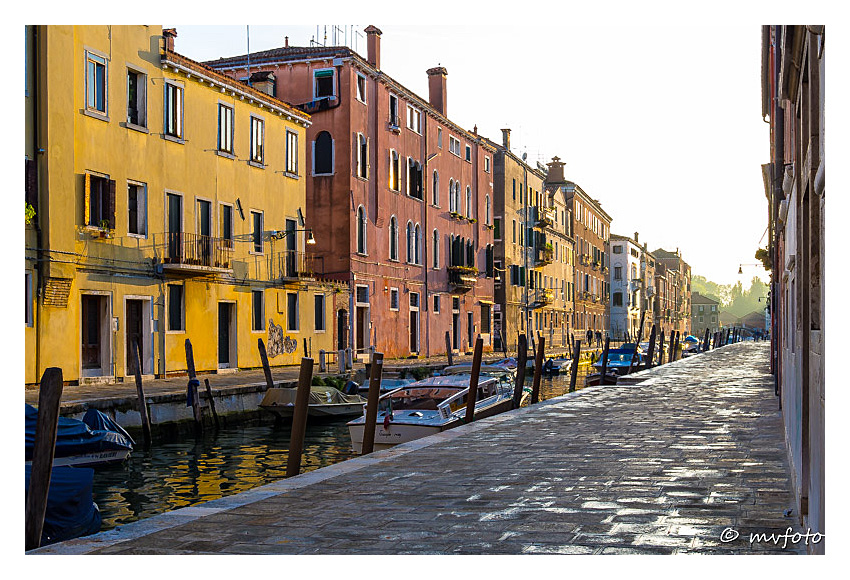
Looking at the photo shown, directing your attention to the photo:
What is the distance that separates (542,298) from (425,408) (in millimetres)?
38467

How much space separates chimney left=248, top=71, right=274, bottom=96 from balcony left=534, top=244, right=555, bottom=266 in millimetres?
25502

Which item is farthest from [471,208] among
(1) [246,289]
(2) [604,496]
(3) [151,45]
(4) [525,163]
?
(2) [604,496]

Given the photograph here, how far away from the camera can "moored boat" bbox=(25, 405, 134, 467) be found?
1311cm

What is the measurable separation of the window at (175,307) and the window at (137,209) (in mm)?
1683

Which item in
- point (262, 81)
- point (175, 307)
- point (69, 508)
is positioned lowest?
point (69, 508)

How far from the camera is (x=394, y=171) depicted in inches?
1404

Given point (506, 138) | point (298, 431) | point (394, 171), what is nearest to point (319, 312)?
point (394, 171)

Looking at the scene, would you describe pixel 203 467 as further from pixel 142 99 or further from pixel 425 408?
pixel 142 99

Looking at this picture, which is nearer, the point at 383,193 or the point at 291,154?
the point at 291,154

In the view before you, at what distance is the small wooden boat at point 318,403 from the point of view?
19844 mm

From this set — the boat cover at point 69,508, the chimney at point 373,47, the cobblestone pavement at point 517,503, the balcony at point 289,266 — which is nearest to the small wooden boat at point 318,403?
the balcony at point 289,266

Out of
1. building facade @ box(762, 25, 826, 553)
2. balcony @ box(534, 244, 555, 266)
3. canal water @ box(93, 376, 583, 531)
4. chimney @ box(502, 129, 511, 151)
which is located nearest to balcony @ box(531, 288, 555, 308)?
balcony @ box(534, 244, 555, 266)

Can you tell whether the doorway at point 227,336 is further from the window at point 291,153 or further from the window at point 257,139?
the window at point 291,153

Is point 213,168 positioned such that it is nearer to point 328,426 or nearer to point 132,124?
point 132,124
